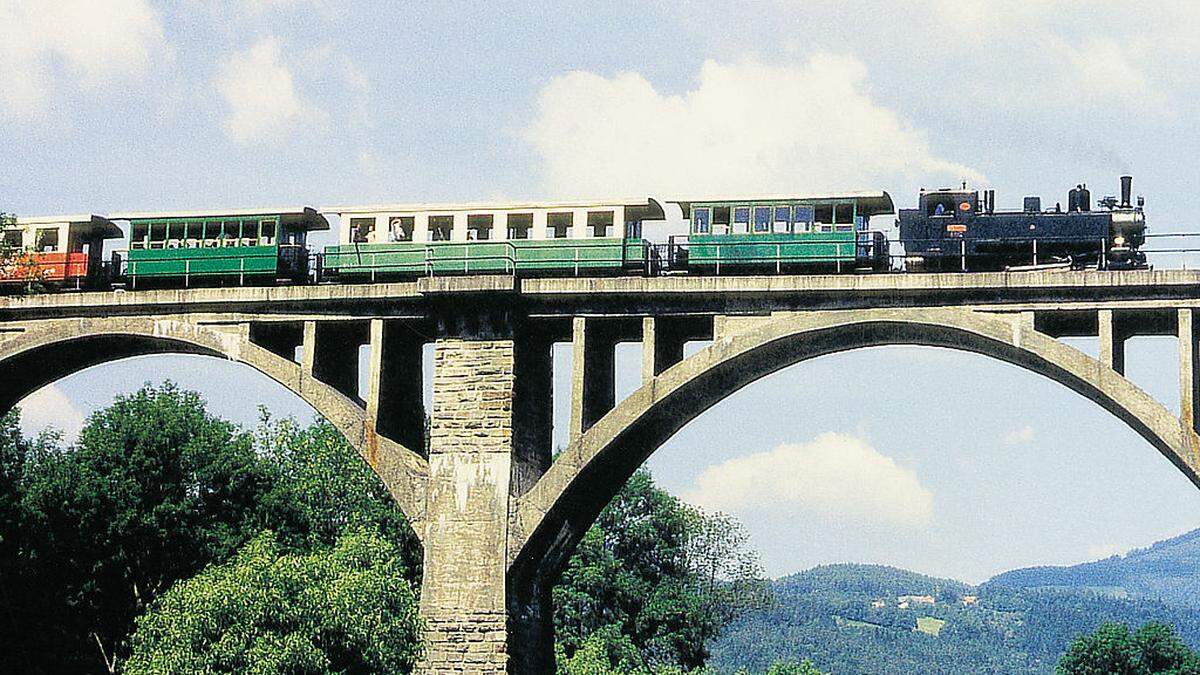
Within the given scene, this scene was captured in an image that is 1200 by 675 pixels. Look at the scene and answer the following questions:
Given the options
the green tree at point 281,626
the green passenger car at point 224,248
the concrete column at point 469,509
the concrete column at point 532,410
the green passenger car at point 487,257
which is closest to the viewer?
the concrete column at point 469,509

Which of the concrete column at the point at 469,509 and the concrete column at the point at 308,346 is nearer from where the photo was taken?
the concrete column at the point at 469,509

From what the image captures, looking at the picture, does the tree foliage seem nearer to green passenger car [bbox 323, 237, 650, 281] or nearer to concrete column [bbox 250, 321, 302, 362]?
concrete column [bbox 250, 321, 302, 362]

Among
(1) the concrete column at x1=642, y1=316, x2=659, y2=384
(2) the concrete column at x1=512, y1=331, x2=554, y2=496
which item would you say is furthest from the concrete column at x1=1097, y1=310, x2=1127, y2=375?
(2) the concrete column at x1=512, y1=331, x2=554, y2=496

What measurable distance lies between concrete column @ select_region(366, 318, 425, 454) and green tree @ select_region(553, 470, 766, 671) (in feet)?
120

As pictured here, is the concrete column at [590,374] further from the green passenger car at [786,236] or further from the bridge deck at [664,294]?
the green passenger car at [786,236]

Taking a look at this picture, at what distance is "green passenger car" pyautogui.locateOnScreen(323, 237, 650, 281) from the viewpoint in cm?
4250

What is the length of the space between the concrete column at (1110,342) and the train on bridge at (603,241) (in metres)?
2.33

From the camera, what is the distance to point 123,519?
5884cm

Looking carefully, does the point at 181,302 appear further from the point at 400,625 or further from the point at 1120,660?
the point at 1120,660

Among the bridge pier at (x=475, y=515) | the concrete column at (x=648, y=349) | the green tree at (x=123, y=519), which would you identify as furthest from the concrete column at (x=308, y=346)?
the green tree at (x=123, y=519)

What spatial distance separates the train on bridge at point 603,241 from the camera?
135 feet

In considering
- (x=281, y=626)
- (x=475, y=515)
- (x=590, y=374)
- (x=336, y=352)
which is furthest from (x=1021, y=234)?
(x=281, y=626)

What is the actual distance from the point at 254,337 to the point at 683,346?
36.2 ft

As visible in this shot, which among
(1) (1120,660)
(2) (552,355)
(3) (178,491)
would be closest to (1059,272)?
(2) (552,355)
